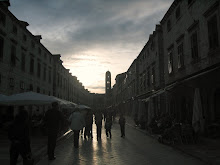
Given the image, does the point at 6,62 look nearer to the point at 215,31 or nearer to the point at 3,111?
the point at 3,111

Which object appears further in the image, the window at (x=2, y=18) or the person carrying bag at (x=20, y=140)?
the window at (x=2, y=18)

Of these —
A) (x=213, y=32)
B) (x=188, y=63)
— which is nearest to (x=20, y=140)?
(x=213, y=32)

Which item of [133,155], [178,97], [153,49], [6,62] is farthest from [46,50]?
[133,155]

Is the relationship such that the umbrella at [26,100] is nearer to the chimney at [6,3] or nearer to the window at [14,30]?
the chimney at [6,3]

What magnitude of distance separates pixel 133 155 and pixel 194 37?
31.6 feet

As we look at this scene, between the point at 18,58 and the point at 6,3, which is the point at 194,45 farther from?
the point at 18,58

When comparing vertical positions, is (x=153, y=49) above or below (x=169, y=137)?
above

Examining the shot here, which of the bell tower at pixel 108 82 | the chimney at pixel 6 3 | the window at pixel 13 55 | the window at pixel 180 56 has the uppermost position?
the bell tower at pixel 108 82

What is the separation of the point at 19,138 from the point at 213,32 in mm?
10758

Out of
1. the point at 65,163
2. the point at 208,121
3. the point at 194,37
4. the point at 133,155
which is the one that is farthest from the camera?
the point at 194,37

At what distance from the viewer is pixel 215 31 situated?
37.4 ft

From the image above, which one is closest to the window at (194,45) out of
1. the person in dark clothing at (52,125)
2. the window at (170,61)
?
the window at (170,61)

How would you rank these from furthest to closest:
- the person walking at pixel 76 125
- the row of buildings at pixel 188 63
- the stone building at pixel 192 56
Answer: the stone building at pixel 192 56, the row of buildings at pixel 188 63, the person walking at pixel 76 125

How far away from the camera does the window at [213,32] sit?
1129 centimetres
